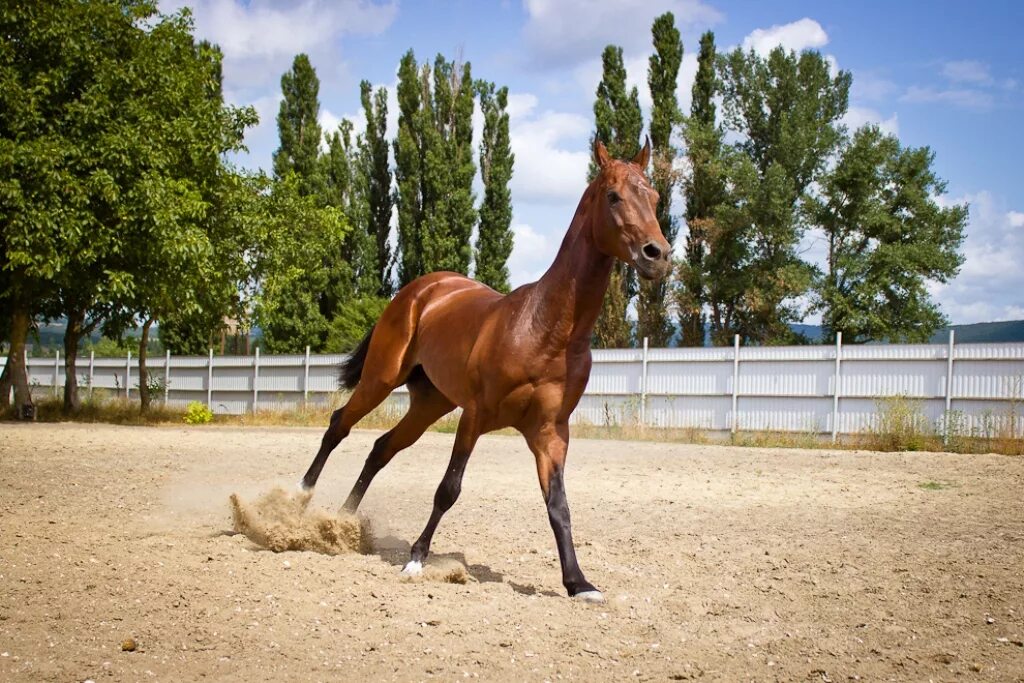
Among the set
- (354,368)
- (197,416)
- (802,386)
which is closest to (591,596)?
(354,368)

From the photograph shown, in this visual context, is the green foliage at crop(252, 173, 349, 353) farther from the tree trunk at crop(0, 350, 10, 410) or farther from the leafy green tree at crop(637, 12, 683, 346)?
the leafy green tree at crop(637, 12, 683, 346)

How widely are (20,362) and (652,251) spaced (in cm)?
2141

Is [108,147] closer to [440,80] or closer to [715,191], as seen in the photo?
[440,80]

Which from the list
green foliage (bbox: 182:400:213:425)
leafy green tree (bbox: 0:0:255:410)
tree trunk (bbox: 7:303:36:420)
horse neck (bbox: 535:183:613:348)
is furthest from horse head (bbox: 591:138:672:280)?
green foliage (bbox: 182:400:213:425)

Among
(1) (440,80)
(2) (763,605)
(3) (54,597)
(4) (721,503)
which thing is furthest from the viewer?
(1) (440,80)

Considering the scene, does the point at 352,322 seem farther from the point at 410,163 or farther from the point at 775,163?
the point at 775,163

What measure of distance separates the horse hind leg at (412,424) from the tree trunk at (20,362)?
17.7m

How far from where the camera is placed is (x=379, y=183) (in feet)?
131

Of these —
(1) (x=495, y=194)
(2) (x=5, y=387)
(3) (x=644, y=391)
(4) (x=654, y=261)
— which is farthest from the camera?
(1) (x=495, y=194)

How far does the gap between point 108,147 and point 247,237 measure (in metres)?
4.55

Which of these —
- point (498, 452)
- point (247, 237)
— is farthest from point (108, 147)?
point (498, 452)

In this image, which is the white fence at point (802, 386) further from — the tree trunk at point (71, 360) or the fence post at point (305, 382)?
the tree trunk at point (71, 360)

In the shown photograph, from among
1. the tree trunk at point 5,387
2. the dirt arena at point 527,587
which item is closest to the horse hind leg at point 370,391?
the dirt arena at point 527,587

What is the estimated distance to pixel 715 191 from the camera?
37.6 m
